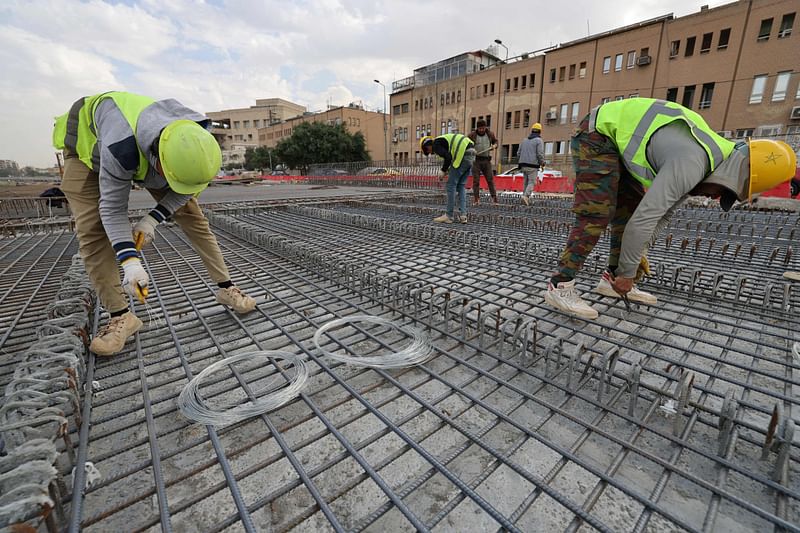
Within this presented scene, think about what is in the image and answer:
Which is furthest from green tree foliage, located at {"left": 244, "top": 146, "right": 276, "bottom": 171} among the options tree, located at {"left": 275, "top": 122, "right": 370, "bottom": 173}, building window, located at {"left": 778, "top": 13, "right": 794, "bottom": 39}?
building window, located at {"left": 778, "top": 13, "right": 794, "bottom": 39}

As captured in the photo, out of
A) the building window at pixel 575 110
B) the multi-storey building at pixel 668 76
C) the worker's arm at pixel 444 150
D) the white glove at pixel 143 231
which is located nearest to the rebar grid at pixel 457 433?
the white glove at pixel 143 231

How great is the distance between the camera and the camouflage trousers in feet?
7.36

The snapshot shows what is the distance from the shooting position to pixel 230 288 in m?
2.58

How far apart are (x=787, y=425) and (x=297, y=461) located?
5.08 ft

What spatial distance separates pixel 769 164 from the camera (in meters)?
1.73

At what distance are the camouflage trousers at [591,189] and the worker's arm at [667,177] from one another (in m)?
0.28

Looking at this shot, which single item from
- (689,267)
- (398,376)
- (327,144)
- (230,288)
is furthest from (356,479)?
(327,144)

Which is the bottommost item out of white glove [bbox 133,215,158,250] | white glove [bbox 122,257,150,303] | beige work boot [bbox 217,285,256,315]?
beige work boot [bbox 217,285,256,315]

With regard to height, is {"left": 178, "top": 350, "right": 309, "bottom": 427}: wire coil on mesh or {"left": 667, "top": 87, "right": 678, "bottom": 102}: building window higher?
{"left": 667, "top": 87, "right": 678, "bottom": 102}: building window

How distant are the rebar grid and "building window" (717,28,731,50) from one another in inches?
1028

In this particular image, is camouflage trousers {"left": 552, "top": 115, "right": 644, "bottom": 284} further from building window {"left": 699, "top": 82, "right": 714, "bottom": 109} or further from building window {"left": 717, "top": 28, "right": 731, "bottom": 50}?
building window {"left": 717, "top": 28, "right": 731, "bottom": 50}

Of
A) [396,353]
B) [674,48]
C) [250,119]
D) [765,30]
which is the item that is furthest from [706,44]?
[250,119]

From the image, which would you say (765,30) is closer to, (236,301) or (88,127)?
(236,301)

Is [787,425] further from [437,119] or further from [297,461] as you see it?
[437,119]
